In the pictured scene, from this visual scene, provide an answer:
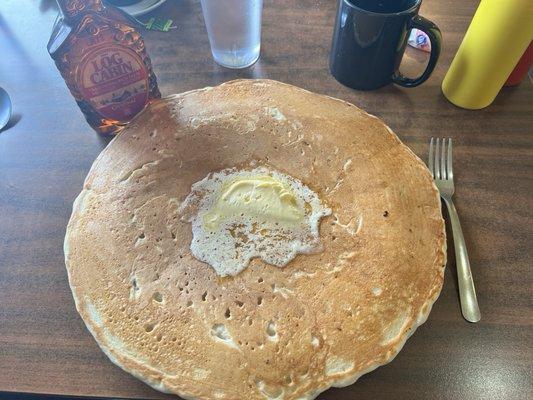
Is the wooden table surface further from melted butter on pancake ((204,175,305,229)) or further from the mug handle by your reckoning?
melted butter on pancake ((204,175,305,229))

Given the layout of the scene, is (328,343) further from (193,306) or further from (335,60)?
(335,60)

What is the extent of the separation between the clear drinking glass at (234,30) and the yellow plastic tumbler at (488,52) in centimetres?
47

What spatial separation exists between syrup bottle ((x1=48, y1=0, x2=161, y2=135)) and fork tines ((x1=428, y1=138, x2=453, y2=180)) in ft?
1.98

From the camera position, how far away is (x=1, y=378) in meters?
0.60

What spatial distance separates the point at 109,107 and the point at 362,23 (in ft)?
1.78

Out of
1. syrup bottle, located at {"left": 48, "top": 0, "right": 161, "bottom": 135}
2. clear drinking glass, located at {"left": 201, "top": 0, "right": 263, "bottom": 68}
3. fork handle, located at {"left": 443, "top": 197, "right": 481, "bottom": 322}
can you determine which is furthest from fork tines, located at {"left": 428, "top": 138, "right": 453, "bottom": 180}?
syrup bottle, located at {"left": 48, "top": 0, "right": 161, "bottom": 135}

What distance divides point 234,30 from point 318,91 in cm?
25

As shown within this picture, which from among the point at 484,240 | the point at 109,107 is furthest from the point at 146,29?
the point at 484,240

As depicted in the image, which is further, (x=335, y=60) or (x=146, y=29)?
(x=146, y=29)

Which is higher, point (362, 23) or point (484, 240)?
point (362, 23)

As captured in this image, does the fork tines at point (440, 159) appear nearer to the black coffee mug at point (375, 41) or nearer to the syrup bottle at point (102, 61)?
the black coffee mug at point (375, 41)

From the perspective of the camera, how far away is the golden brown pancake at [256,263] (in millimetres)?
562

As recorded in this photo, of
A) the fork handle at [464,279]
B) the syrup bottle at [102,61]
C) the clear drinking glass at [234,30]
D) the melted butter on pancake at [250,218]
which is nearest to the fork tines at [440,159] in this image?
the fork handle at [464,279]

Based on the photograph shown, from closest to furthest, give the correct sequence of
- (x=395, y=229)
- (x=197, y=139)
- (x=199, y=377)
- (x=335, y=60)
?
(x=199, y=377), (x=395, y=229), (x=197, y=139), (x=335, y=60)
